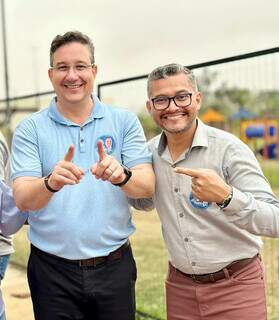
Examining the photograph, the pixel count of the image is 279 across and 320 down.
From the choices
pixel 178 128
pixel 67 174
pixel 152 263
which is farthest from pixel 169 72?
pixel 152 263

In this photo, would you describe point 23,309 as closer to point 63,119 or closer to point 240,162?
point 63,119

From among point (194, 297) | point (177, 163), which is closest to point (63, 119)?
point (177, 163)

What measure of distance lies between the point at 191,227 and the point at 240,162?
40 centimetres

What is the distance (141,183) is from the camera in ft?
7.54

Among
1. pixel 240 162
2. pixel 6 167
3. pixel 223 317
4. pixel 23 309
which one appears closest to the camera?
pixel 240 162

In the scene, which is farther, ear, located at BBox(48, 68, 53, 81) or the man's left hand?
ear, located at BBox(48, 68, 53, 81)

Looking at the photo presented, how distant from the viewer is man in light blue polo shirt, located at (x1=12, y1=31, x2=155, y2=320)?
2367 millimetres

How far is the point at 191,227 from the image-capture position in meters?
2.43

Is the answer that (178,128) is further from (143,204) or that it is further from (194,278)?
(194,278)

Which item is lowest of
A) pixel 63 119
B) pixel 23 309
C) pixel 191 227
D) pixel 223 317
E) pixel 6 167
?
pixel 23 309

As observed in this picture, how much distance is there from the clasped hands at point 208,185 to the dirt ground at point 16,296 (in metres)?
3.19

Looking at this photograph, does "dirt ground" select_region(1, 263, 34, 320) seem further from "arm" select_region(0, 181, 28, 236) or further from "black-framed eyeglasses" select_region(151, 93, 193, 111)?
"black-framed eyeglasses" select_region(151, 93, 193, 111)

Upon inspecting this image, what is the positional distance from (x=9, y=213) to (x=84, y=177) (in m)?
0.43

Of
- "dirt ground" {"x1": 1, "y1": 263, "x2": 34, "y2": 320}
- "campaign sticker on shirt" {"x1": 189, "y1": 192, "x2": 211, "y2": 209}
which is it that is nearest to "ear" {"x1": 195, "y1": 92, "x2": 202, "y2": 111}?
"campaign sticker on shirt" {"x1": 189, "y1": 192, "x2": 211, "y2": 209}
